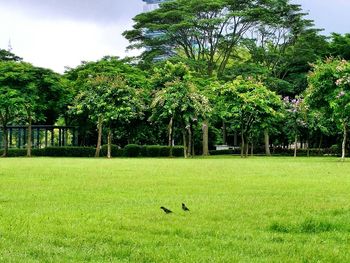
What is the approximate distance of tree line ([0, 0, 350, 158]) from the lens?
113 feet

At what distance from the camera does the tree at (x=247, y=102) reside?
3531 cm

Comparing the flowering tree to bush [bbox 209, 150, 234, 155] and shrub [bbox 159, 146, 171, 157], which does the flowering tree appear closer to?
bush [bbox 209, 150, 234, 155]

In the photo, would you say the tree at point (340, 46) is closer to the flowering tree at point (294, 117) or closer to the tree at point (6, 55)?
the flowering tree at point (294, 117)

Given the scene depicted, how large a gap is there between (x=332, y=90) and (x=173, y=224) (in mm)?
21156

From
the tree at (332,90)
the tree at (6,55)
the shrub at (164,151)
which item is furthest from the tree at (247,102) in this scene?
the tree at (6,55)

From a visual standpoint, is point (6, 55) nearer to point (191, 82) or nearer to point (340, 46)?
point (191, 82)

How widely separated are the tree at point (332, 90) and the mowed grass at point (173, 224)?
14.6 metres

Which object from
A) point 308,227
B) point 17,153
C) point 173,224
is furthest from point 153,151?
point 308,227

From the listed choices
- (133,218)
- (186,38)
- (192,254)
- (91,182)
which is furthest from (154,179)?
(186,38)

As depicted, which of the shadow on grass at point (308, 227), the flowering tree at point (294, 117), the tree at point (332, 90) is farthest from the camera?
the flowering tree at point (294, 117)

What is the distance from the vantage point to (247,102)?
35.2 m

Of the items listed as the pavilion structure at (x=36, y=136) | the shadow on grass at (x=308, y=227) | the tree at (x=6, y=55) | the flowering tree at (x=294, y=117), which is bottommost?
the shadow on grass at (x=308, y=227)

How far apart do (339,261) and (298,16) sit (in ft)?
127

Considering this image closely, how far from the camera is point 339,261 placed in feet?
17.1
